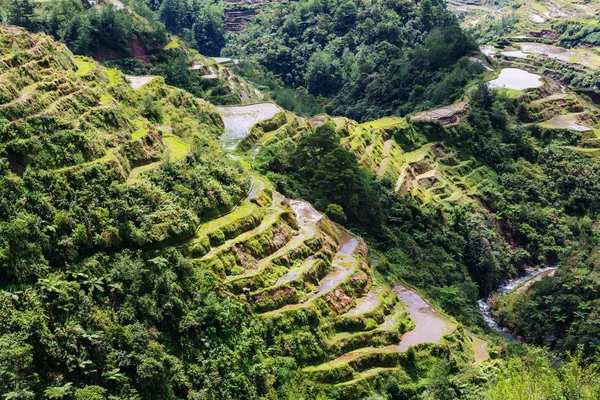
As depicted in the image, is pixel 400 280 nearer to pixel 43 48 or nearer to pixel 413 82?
pixel 43 48

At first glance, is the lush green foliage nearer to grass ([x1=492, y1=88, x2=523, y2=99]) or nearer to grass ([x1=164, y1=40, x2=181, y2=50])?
grass ([x1=492, y1=88, x2=523, y2=99])

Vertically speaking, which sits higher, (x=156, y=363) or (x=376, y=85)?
(x=156, y=363)

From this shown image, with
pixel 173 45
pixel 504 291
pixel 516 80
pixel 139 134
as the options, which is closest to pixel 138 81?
pixel 139 134

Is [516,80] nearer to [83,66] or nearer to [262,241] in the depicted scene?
[83,66]

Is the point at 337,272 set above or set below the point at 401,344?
above

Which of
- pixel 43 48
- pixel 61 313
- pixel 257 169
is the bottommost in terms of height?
pixel 257 169

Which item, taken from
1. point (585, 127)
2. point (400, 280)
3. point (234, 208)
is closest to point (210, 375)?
point (234, 208)
